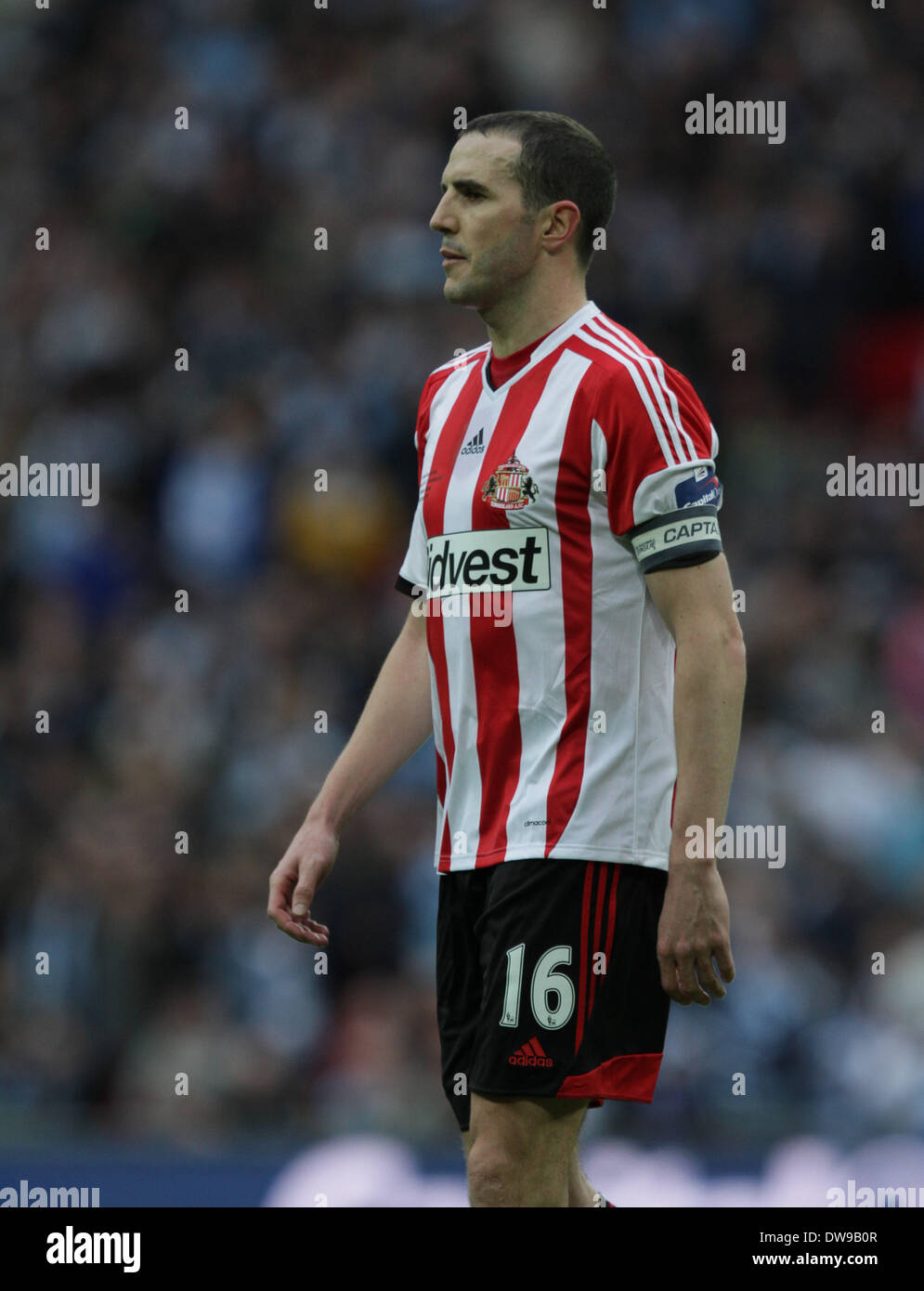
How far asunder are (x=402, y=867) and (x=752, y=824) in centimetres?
133

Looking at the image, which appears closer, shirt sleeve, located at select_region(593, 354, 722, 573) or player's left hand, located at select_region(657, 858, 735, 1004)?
player's left hand, located at select_region(657, 858, 735, 1004)

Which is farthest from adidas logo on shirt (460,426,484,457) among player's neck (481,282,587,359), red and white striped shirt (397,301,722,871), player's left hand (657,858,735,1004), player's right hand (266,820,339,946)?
player's left hand (657,858,735,1004)

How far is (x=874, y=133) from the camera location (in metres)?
9.34

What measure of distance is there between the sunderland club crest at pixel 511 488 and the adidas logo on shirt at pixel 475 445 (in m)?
0.09

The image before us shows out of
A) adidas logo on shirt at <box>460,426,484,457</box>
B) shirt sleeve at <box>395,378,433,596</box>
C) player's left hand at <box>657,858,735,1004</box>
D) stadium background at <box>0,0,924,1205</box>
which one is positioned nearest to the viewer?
player's left hand at <box>657,858,735,1004</box>

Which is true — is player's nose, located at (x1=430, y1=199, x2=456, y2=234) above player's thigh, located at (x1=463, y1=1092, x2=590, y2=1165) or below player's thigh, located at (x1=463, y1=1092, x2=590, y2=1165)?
above

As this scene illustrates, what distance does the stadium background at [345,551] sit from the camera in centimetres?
645

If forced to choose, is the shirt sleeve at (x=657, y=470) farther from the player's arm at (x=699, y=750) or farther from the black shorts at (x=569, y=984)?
the black shorts at (x=569, y=984)

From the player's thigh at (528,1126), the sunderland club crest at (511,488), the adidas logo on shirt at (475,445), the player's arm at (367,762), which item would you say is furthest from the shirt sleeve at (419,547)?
the player's thigh at (528,1126)

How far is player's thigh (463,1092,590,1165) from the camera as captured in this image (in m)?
3.18

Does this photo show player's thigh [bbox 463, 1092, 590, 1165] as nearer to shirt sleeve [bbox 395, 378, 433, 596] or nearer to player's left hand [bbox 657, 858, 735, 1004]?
player's left hand [bbox 657, 858, 735, 1004]

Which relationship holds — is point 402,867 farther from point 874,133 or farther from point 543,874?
point 874,133

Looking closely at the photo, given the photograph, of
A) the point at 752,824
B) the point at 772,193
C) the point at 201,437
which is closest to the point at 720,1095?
the point at 752,824

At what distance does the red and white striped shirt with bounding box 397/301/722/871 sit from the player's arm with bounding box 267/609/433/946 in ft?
0.81
